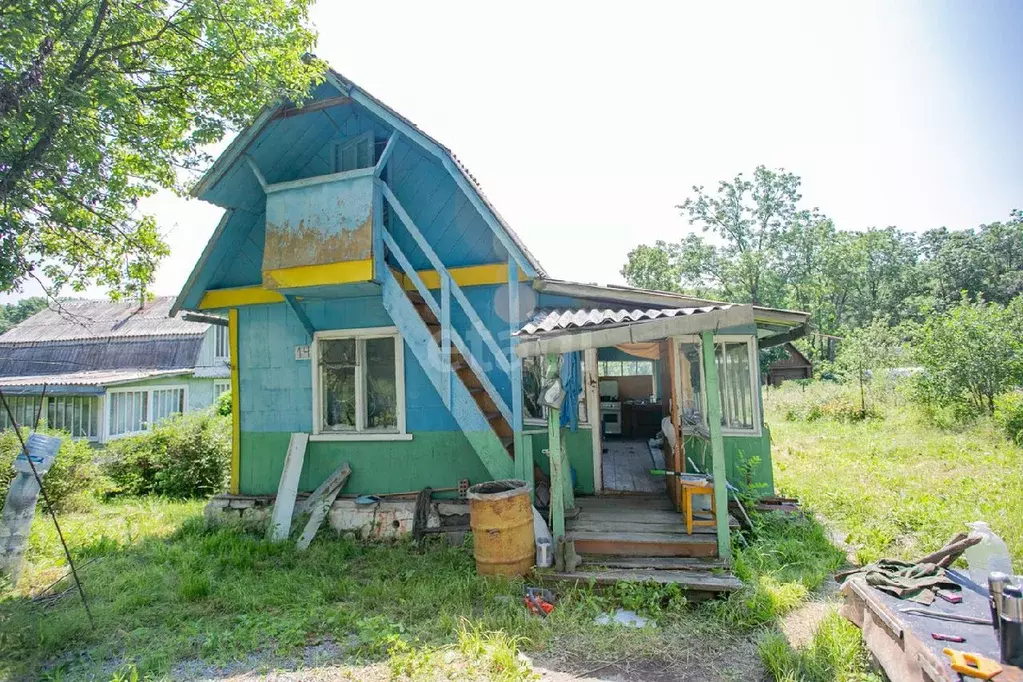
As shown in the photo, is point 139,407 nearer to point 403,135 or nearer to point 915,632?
point 403,135

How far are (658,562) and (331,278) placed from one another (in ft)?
15.7

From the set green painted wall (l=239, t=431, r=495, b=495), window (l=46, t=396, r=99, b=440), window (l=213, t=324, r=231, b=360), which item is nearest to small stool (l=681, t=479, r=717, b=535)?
green painted wall (l=239, t=431, r=495, b=495)

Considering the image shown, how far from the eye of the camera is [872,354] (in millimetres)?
19281

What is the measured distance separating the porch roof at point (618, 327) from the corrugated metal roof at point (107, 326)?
17.6m

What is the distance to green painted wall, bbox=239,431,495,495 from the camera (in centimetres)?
718

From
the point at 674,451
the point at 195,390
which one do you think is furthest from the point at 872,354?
the point at 195,390

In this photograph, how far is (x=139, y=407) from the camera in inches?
634

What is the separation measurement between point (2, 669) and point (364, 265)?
184 inches

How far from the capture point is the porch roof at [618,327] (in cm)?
491

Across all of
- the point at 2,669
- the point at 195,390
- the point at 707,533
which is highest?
the point at 195,390

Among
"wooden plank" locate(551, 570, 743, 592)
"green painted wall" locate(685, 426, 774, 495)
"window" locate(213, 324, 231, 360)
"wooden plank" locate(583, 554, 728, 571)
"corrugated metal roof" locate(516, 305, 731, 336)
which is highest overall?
"window" locate(213, 324, 231, 360)

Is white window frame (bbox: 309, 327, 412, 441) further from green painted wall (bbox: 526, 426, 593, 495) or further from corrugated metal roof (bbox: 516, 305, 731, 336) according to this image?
corrugated metal roof (bbox: 516, 305, 731, 336)

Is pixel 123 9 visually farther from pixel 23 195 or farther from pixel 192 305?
pixel 192 305

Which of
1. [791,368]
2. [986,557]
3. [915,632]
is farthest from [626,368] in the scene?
[791,368]
